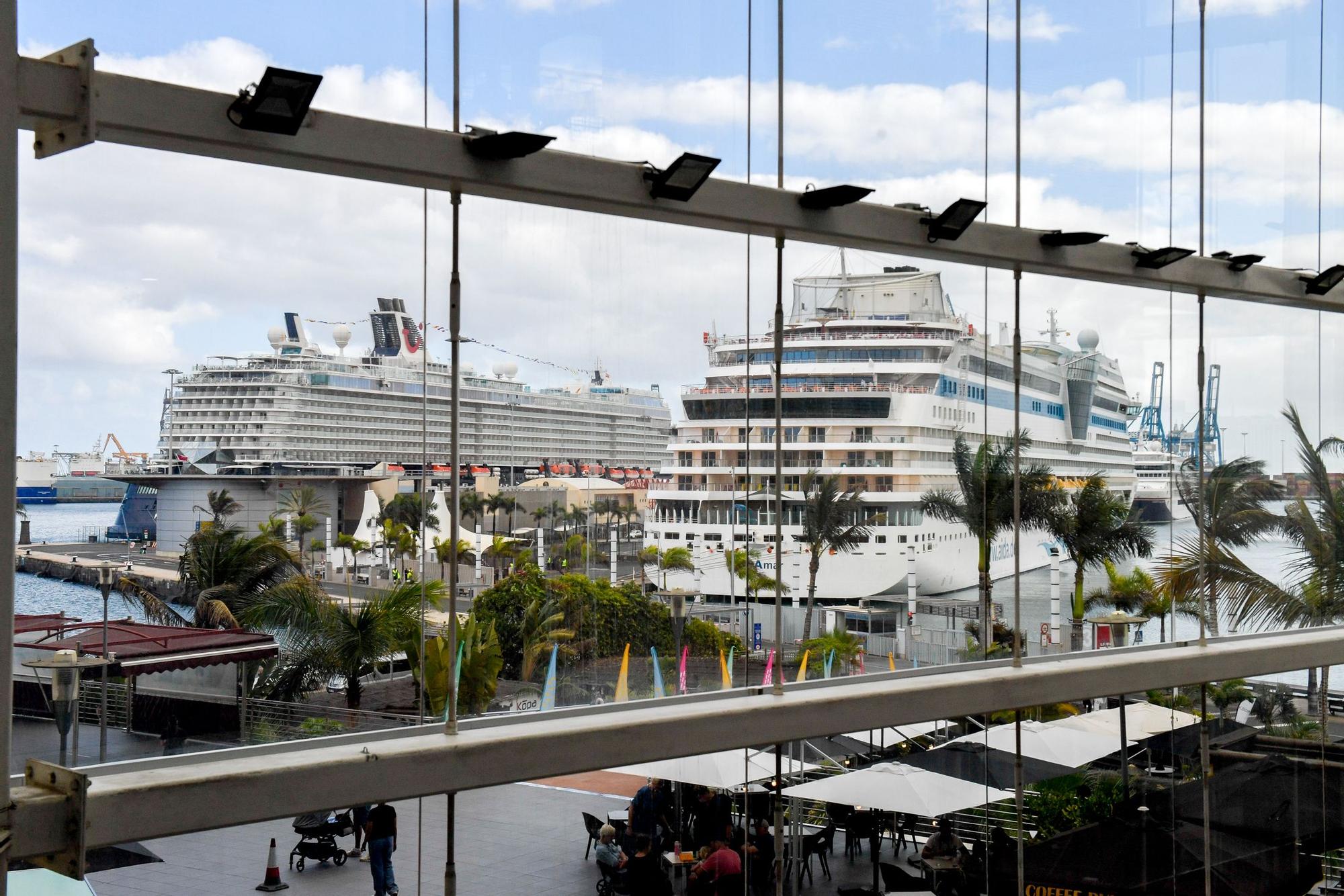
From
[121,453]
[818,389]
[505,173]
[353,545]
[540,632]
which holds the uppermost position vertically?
[505,173]

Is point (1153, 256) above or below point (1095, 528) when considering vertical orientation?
above

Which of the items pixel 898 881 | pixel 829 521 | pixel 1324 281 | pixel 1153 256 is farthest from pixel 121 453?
pixel 1324 281

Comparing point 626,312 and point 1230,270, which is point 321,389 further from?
point 1230,270

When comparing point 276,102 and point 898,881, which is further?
point 898,881

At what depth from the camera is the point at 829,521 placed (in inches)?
195

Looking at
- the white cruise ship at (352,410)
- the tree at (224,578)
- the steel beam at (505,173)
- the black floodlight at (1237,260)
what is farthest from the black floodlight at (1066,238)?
the tree at (224,578)

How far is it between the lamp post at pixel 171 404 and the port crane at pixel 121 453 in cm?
7

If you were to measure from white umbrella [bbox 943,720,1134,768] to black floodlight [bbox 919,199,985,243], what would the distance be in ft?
6.88

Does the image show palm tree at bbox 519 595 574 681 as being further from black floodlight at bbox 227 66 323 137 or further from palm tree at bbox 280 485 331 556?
black floodlight at bbox 227 66 323 137

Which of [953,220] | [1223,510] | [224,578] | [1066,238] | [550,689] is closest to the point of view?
[224,578]

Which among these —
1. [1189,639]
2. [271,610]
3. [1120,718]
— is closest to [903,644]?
[1120,718]

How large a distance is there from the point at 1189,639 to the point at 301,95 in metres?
4.73

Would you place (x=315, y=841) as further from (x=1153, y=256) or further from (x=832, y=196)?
(x=1153, y=256)

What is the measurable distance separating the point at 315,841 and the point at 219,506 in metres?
1.04
